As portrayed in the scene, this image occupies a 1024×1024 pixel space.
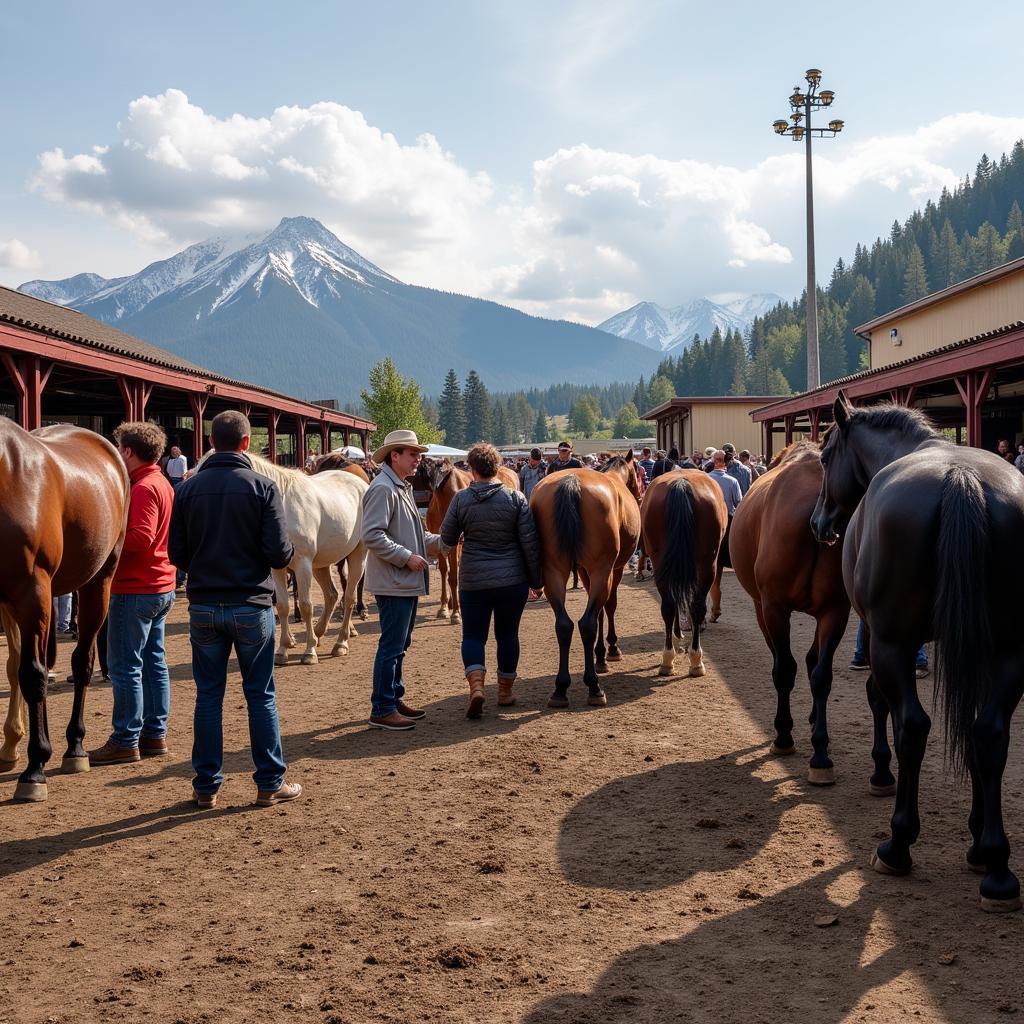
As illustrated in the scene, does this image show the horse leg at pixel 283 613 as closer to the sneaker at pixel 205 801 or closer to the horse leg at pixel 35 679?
the horse leg at pixel 35 679

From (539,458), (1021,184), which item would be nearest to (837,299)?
(1021,184)

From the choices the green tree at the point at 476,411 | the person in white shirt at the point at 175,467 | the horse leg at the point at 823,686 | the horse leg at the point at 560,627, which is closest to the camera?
the horse leg at the point at 823,686

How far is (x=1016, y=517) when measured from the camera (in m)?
3.51

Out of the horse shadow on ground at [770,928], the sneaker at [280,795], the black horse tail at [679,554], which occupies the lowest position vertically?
the horse shadow on ground at [770,928]

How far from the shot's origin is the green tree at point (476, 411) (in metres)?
130

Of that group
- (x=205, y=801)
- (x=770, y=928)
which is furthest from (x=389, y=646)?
(x=770, y=928)

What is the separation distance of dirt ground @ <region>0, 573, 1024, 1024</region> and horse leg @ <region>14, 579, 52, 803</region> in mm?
140

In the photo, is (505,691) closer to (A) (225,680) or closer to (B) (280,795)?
(B) (280,795)

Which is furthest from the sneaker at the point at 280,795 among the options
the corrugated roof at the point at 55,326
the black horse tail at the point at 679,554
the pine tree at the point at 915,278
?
the pine tree at the point at 915,278

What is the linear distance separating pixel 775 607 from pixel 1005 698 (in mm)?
2010

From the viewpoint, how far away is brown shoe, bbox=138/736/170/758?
5.89 m

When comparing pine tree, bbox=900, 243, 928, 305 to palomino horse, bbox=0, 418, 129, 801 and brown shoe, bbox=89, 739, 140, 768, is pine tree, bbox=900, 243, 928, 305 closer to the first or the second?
palomino horse, bbox=0, 418, 129, 801

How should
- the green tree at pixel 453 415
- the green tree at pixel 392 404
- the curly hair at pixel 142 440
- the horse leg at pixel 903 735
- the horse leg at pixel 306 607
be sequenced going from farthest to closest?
the green tree at pixel 453 415, the green tree at pixel 392 404, the horse leg at pixel 306 607, the curly hair at pixel 142 440, the horse leg at pixel 903 735

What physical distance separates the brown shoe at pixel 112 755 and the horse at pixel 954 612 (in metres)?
4.40
